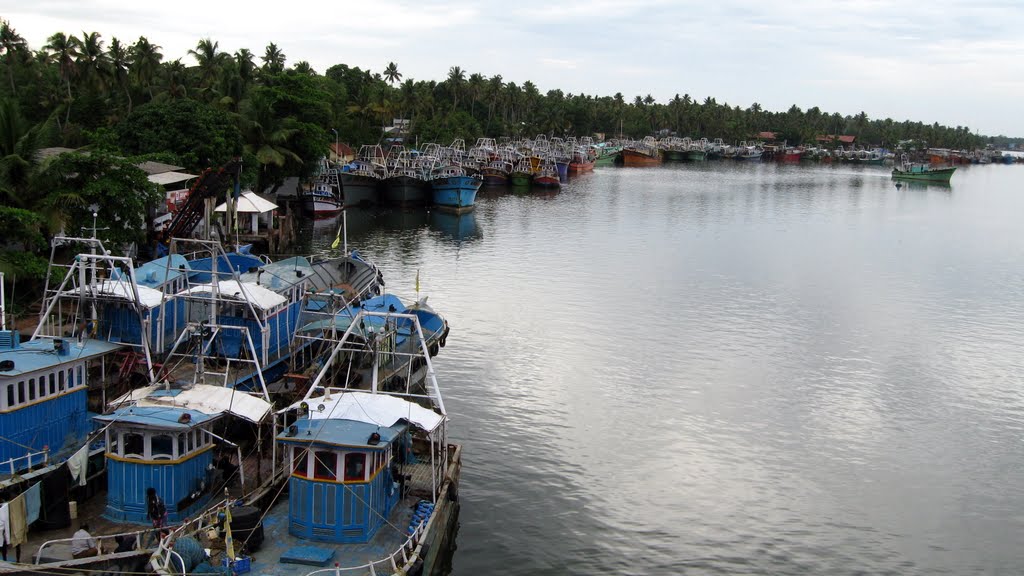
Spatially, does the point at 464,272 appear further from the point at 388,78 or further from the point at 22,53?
the point at 388,78

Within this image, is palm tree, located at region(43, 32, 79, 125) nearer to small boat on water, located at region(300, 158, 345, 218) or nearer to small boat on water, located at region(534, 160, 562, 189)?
small boat on water, located at region(300, 158, 345, 218)

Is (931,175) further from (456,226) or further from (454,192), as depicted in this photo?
(456,226)

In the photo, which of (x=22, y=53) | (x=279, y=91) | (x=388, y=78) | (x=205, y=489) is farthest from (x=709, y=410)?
(x=388, y=78)

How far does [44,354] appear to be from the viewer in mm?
22750

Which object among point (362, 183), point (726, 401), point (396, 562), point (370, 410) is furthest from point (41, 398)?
point (362, 183)

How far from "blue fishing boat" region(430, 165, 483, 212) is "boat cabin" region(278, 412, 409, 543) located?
2932 inches

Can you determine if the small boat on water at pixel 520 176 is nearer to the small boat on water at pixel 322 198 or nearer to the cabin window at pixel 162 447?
the small boat on water at pixel 322 198

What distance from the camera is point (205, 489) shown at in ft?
71.2

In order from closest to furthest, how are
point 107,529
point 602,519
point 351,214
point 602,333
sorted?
1. point 107,529
2. point 602,519
3. point 602,333
4. point 351,214

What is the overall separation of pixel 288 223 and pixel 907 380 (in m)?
47.0

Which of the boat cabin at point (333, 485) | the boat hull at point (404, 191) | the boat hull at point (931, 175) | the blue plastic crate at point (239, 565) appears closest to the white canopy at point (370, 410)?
the boat cabin at point (333, 485)

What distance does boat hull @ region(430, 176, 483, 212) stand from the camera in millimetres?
93438

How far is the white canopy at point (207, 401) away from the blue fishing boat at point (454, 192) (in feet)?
233

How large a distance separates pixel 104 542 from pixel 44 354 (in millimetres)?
5811
